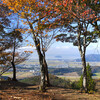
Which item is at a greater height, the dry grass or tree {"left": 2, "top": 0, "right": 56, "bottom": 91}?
tree {"left": 2, "top": 0, "right": 56, "bottom": 91}

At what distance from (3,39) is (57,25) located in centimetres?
670

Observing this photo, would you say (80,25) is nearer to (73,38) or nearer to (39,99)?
(73,38)

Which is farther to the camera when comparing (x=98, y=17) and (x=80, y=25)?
(x=80, y=25)

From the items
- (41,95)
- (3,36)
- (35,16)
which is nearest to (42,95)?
(41,95)

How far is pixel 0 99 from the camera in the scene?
5.52 meters

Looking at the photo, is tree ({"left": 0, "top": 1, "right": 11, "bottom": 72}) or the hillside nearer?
the hillside

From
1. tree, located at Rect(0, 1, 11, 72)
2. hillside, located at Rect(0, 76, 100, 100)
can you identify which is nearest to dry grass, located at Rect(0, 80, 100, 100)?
hillside, located at Rect(0, 76, 100, 100)

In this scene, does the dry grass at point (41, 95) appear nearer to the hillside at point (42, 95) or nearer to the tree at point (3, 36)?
the hillside at point (42, 95)

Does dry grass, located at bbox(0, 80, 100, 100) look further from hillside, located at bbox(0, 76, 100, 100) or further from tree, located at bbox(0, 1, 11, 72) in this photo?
tree, located at bbox(0, 1, 11, 72)

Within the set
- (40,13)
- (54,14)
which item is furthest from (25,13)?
(54,14)

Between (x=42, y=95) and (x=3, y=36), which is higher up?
(x=3, y=36)

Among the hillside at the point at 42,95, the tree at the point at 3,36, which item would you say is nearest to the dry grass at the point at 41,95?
the hillside at the point at 42,95

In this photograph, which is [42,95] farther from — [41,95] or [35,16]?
[35,16]

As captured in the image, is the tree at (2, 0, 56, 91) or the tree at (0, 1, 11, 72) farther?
the tree at (0, 1, 11, 72)
